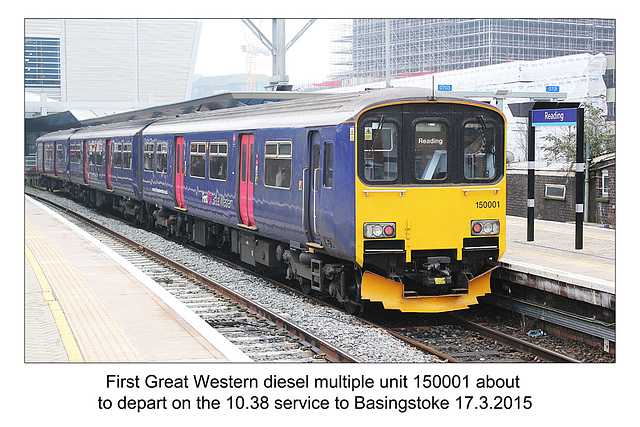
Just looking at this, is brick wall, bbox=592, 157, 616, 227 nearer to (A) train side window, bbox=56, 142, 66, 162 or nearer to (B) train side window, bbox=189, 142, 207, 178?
(B) train side window, bbox=189, 142, 207, 178

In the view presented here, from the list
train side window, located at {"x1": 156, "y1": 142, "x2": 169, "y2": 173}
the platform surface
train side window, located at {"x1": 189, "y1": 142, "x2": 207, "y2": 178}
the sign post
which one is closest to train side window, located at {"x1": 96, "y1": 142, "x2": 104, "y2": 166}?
train side window, located at {"x1": 156, "y1": 142, "x2": 169, "y2": 173}

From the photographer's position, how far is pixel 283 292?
1334 cm

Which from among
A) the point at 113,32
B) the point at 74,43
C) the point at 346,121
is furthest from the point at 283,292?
the point at 113,32

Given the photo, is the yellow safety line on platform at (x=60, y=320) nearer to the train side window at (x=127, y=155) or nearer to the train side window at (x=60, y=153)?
the train side window at (x=127, y=155)

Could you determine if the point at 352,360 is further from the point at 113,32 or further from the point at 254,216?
the point at 113,32

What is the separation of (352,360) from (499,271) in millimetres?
3907

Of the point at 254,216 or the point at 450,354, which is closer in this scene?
the point at 450,354

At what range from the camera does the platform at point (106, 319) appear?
333 inches

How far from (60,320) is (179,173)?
8681 millimetres

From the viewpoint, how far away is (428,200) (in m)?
10.6

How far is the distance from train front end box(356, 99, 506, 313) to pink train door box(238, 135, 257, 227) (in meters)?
3.80

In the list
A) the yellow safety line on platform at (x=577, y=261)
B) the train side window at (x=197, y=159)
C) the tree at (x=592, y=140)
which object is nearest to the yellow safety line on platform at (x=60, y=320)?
the train side window at (x=197, y=159)

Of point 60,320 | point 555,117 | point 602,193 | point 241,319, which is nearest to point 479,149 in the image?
point 241,319

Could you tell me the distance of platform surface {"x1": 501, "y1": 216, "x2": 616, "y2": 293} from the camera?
1074 centimetres
